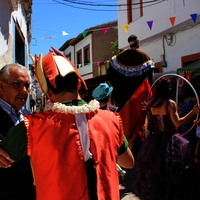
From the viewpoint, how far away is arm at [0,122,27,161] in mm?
1373

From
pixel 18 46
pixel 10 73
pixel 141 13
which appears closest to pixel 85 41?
pixel 141 13

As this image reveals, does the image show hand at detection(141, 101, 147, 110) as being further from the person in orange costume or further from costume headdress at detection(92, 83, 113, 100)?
the person in orange costume

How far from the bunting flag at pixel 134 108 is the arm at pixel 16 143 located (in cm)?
239

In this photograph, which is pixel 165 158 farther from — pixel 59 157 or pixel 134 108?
pixel 59 157

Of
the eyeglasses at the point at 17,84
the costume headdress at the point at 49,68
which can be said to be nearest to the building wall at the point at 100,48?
the eyeglasses at the point at 17,84

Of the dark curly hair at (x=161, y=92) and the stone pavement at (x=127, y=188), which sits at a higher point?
the dark curly hair at (x=161, y=92)

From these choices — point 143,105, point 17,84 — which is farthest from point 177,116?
point 17,84

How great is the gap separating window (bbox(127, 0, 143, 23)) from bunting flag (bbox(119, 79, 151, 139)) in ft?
27.6

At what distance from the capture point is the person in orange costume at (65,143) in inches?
54.3

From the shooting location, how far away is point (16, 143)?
1.38m

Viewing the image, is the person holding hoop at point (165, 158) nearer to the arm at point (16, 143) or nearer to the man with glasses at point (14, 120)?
the man with glasses at point (14, 120)

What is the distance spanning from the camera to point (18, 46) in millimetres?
6801

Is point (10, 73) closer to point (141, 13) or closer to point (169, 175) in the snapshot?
point (169, 175)

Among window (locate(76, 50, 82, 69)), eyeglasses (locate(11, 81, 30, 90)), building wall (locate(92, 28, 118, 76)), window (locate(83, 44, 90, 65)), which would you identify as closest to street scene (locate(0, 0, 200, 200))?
eyeglasses (locate(11, 81, 30, 90))
